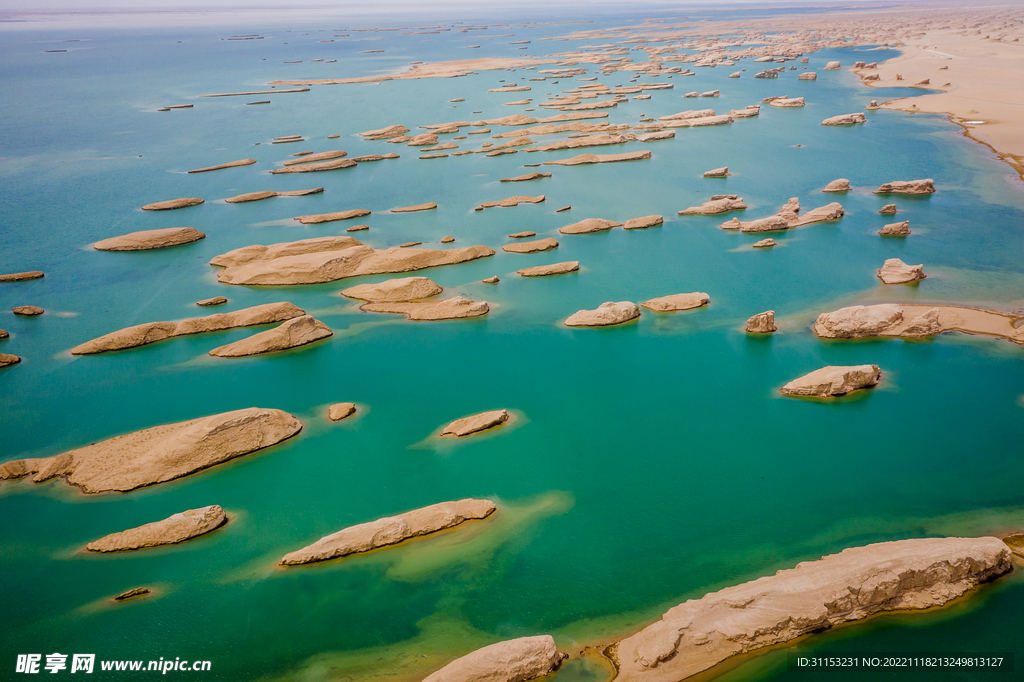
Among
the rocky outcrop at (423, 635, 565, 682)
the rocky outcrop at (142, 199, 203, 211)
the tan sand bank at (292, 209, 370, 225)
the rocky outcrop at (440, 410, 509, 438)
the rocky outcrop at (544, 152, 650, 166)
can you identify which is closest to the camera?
the rocky outcrop at (423, 635, 565, 682)

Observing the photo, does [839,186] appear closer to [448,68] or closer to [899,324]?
[899,324]

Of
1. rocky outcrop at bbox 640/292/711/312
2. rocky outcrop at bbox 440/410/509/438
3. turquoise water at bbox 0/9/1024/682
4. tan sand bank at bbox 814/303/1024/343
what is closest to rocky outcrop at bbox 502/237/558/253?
turquoise water at bbox 0/9/1024/682

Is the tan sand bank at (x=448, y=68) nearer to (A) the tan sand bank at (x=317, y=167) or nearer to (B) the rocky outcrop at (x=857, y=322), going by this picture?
(A) the tan sand bank at (x=317, y=167)

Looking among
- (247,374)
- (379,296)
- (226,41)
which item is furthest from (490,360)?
(226,41)

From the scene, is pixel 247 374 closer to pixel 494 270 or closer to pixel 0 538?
pixel 0 538

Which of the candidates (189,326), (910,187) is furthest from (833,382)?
(910,187)
